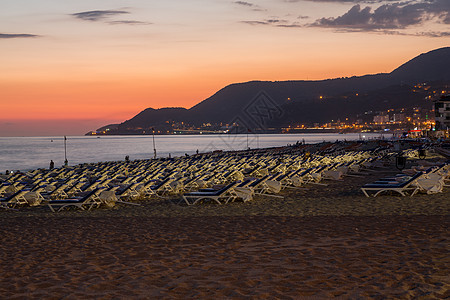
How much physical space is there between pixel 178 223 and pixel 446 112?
96.8 m

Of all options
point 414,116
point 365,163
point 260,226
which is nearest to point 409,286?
point 260,226

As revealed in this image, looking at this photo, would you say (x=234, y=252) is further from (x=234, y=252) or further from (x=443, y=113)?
(x=443, y=113)

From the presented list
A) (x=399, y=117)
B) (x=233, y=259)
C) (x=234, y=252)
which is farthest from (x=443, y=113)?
(x=233, y=259)

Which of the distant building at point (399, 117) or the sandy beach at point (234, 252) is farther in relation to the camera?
the distant building at point (399, 117)

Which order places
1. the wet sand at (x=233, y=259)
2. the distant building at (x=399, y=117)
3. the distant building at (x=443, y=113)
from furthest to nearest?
the distant building at (x=399, y=117)
the distant building at (x=443, y=113)
the wet sand at (x=233, y=259)

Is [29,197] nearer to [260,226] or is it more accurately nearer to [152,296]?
[260,226]

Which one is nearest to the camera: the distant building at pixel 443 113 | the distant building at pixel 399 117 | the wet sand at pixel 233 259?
the wet sand at pixel 233 259

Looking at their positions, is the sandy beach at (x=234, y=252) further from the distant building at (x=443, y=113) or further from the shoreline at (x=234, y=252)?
the distant building at (x=443, y=113)

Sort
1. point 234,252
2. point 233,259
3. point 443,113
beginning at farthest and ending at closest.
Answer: point 443,113
point 234,252
point 233,259

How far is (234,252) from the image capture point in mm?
6301

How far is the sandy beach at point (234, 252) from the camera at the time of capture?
4781mm

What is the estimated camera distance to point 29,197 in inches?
487

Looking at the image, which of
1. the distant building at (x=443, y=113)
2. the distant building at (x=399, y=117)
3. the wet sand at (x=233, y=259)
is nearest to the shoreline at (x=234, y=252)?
the wet sand at (x=233, y=259)

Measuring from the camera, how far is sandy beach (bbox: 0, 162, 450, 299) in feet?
15.7
